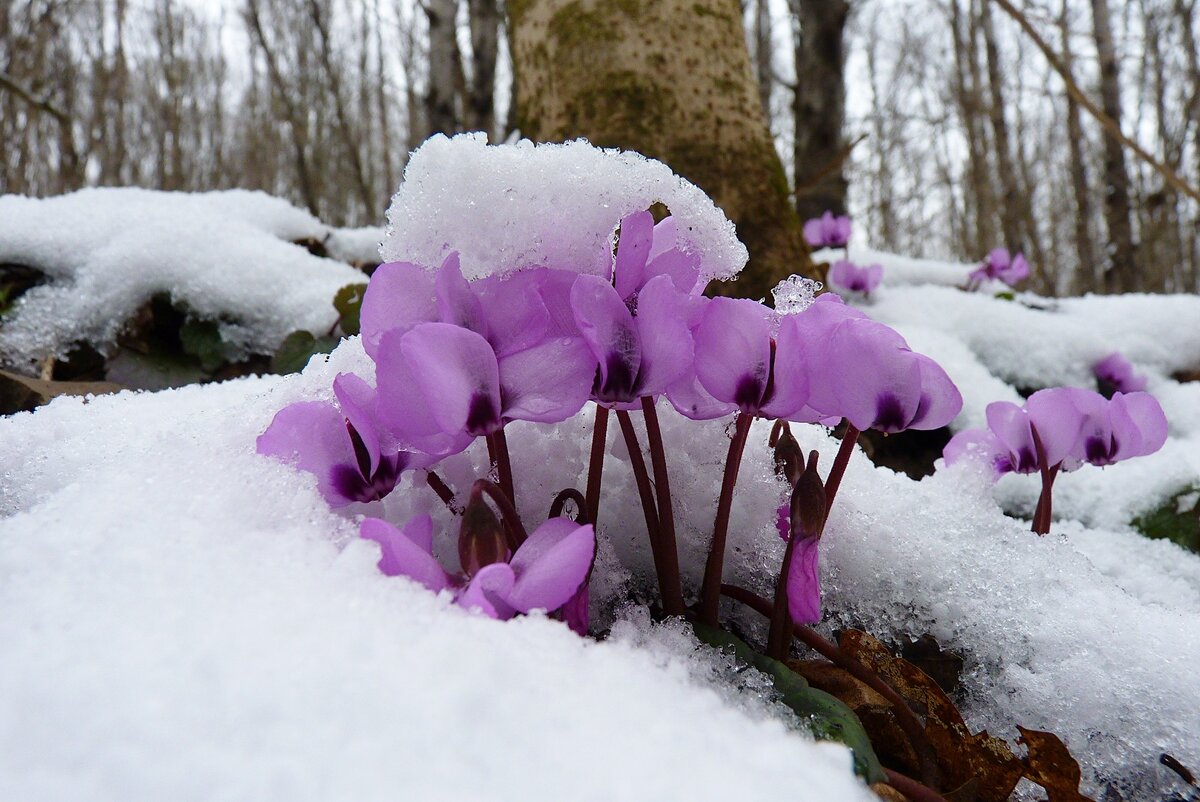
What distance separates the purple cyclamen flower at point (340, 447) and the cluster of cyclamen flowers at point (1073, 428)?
76 cm

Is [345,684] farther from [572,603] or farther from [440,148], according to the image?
[440,148]

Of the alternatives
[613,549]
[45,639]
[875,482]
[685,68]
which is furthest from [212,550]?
[685,68]

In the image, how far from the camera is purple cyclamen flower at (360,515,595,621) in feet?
1.78

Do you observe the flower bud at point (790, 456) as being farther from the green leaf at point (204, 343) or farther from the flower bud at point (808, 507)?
the green leaf at point (204, 343)

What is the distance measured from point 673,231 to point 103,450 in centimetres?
64

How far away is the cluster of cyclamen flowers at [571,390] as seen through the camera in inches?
23.1

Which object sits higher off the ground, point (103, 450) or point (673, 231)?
point (673, 231)

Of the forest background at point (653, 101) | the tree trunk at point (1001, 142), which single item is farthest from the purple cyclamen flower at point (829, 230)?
the tree trunk at point (1001, 142)

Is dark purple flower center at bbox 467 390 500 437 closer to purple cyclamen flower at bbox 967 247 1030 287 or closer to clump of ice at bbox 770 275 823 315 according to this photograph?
clump of ice at bbox 770 275 823 315

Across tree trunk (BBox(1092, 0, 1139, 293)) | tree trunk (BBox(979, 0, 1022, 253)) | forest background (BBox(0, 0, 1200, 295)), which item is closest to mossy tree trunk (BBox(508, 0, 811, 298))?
forest background (BBox(0, 0, 1200, 295))

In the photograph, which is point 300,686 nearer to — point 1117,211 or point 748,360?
point 748,360

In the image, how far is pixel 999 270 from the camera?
3574 mm

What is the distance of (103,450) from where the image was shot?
84 centimetres

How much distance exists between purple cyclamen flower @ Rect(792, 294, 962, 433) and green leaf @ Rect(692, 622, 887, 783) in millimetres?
215
